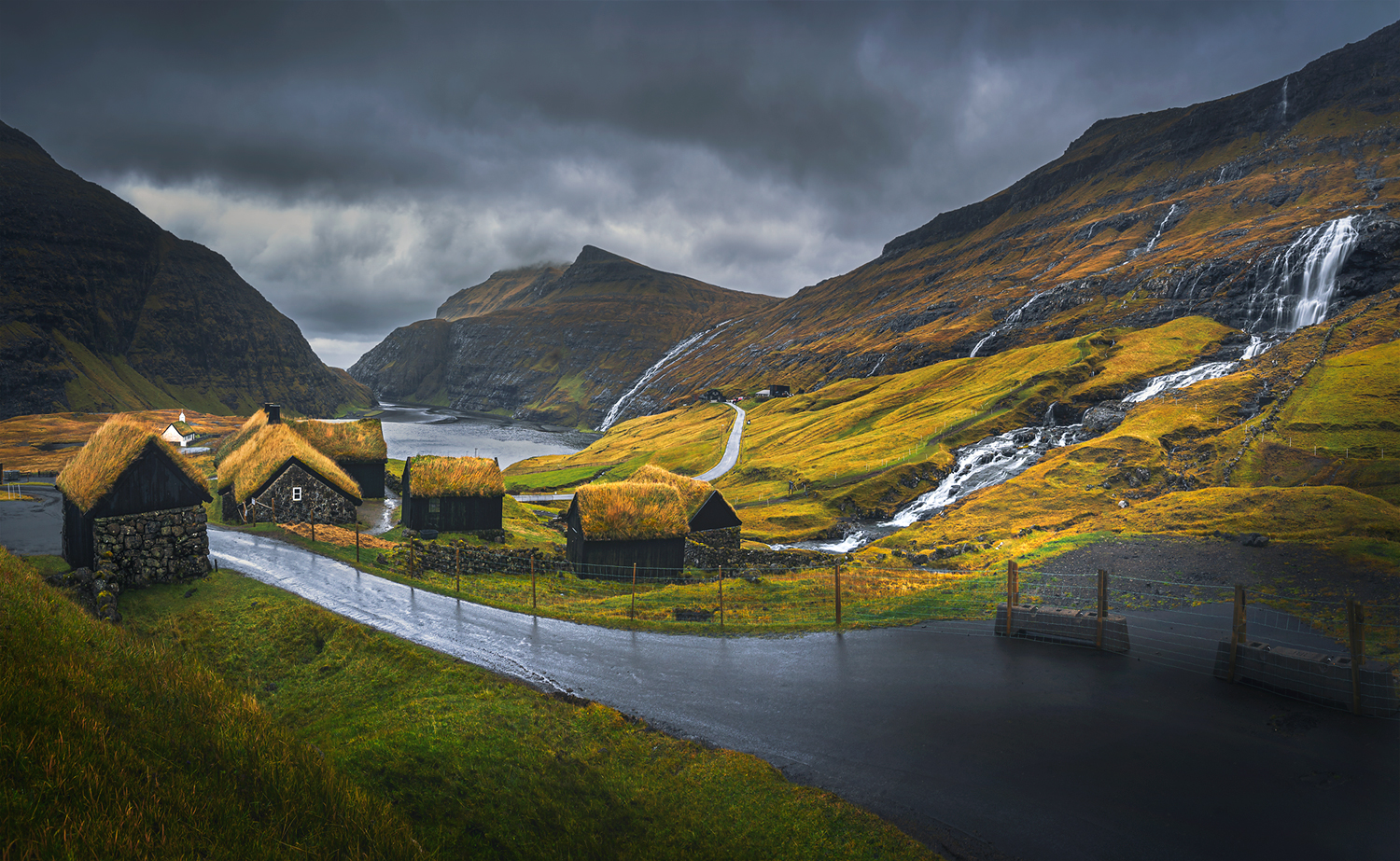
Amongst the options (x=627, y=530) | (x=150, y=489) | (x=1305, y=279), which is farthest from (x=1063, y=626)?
(x=1305, y=279)

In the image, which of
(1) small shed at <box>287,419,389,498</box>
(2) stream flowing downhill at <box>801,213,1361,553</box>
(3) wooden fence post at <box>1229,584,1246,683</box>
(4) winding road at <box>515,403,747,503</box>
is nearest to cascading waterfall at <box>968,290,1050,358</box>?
(2) stream flowing downhill at <box>801,213,1361,553</box>

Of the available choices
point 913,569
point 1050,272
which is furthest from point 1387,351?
point 1050,272

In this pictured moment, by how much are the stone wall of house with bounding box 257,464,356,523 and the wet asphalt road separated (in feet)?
94.5

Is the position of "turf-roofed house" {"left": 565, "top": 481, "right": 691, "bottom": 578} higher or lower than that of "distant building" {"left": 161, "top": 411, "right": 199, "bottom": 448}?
lower

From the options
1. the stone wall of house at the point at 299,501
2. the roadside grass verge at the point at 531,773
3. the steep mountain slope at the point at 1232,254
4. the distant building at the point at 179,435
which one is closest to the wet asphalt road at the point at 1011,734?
the roadside grass verge at the point at 531,773

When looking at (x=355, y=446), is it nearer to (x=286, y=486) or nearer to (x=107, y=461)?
(x=286, y=486)

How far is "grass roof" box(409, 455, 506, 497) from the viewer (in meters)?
46.8

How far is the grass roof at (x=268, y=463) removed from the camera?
42.9 meters

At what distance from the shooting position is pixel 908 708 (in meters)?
14.7

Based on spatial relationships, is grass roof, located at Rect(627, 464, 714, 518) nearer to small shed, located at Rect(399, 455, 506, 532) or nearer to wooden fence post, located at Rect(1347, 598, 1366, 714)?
small shed, located at Rect(399, 455, 506, 532)

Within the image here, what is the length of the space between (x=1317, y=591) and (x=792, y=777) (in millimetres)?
28016

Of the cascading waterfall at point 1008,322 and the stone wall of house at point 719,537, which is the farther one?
the cascading waterfall at point 1008,322

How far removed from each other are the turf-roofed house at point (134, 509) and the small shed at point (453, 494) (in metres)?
20.4

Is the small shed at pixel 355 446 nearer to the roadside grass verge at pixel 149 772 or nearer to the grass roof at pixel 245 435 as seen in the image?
the grass roof at pixel 245 435
